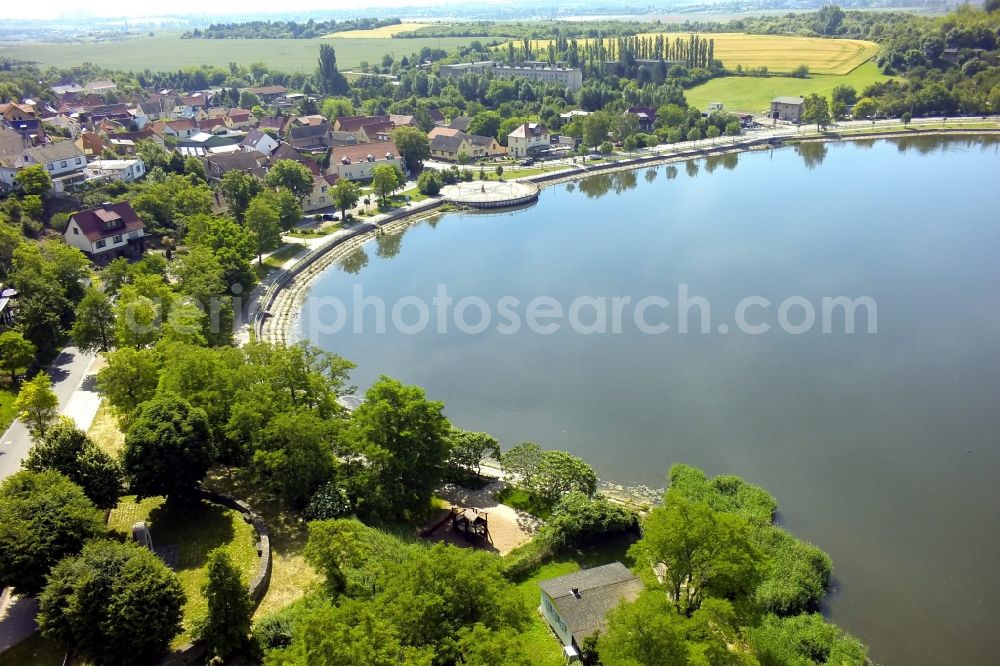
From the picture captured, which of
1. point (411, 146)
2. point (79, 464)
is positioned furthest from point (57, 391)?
point (411, 146)

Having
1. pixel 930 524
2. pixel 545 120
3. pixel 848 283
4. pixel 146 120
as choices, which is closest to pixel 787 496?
pixel 930 524

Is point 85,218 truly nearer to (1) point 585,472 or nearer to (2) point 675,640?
(1) point 585,472

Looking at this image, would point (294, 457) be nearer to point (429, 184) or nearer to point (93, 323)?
point (93, 323)

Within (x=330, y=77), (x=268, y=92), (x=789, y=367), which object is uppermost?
(x=330, y=77)

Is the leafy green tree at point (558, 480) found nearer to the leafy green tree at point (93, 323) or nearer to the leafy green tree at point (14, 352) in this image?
the leafy green tree at point (93, 323)

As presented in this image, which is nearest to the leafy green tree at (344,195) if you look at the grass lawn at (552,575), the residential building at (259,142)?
the residential building at (259,142)

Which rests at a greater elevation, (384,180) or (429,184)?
(384,180)
